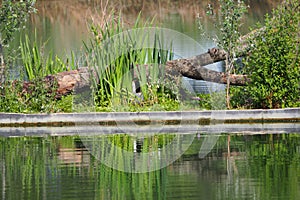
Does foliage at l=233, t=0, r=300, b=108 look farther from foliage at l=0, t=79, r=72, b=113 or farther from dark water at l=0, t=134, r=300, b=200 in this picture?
foliage at l=0, t=79, r=72, b=113

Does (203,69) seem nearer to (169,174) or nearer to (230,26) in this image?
(230,26)

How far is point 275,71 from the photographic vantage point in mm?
18453

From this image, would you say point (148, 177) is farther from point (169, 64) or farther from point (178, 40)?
point (178, 40)

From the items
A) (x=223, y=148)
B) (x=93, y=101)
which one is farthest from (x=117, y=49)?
(x=223, y=148)

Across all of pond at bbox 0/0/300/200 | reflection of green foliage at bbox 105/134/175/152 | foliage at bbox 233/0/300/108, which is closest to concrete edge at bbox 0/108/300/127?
pond at bbox 0/0/300/200

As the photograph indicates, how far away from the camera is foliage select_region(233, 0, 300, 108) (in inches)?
727

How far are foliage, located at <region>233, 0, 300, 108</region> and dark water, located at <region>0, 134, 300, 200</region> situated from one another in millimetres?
3305

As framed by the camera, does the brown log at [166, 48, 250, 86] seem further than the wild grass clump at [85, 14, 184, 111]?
Yes

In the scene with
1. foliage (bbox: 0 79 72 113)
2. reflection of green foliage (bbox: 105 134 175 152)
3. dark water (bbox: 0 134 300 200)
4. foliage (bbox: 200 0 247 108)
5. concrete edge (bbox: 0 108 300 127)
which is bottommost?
dark water (bbox: 0 134 300 200)

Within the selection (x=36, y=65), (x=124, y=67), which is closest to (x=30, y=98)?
(x=36, y=65)

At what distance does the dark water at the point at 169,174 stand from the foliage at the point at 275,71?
330 cm

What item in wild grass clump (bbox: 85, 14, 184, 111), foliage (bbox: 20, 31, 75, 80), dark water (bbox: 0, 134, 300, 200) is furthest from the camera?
foliage (bbox: 20, 31, 75, 80)

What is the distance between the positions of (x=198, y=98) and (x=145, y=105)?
116 centimetres

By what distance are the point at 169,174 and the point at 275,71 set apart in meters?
7.15
